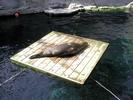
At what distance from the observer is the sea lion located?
39.4 feet

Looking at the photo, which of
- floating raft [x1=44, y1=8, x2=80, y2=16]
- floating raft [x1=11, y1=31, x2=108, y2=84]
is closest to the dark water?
A: floating raft [x1=44, y1=8, x2=80, y2=16]

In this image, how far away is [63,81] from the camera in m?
11.6

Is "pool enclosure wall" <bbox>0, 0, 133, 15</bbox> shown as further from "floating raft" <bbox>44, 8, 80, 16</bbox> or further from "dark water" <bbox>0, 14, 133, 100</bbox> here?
"floating raft" <bbox>44, 8, 80, 16</bbox>

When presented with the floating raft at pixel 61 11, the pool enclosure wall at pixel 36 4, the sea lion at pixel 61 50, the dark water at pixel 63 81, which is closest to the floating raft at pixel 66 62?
the sea lion at pixel 61 50

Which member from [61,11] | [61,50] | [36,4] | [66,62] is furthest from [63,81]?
[36,4]

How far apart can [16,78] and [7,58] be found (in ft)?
7.31

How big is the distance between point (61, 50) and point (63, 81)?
1.46 metres

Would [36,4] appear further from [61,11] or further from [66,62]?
[66,62]

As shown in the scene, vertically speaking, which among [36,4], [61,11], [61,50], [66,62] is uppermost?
[36,4]

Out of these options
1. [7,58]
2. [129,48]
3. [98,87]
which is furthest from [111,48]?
[7,58]

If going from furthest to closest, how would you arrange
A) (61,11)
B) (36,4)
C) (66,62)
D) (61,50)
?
(36,4), (61,11), (61,50), (66,62)

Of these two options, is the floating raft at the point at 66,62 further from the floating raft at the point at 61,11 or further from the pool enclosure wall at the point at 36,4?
the pool enclosure wall at the point at 36,4

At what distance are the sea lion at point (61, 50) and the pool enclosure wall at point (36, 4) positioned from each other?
9647mm

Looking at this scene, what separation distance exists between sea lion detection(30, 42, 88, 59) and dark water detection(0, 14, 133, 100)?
114 cm
